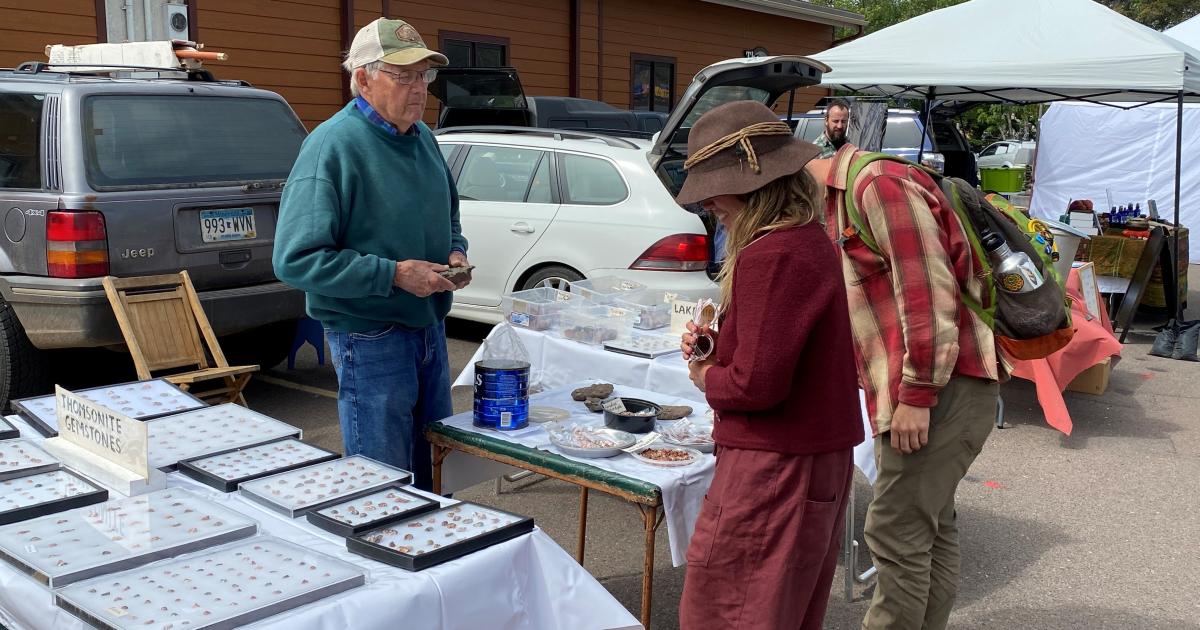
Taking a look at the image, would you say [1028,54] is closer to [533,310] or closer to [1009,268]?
[533,310]

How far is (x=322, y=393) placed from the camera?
6.41 m

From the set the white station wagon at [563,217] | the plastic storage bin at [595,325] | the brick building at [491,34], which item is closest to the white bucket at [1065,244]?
the white station wagon at [563,217]

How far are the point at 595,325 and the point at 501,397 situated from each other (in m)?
1.31

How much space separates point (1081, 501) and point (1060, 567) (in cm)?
92

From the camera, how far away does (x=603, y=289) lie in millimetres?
4922

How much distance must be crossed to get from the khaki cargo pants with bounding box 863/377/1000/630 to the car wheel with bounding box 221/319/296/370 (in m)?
4.85

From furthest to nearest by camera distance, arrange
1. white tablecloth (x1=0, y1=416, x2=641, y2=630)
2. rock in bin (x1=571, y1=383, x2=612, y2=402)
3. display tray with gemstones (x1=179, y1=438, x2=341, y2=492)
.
A: rock in bin (x1=571, y1=383, x2=612, y2=402)
display tray with gemstones (x1=179, y1=438, x2=341, y2=492)
white tablecloth (x1=0, y1=416, x2=641, y2=630)

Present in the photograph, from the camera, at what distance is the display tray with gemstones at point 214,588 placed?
1.60 meters

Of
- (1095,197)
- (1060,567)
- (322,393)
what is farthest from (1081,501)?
(1095,197)

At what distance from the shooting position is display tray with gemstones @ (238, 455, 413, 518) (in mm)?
2146

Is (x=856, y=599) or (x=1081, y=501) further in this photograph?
(x=1081, y=501)

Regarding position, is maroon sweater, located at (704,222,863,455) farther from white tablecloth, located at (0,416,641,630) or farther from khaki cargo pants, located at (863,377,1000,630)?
khaki cargo pants, located at (863,377,1000,630)

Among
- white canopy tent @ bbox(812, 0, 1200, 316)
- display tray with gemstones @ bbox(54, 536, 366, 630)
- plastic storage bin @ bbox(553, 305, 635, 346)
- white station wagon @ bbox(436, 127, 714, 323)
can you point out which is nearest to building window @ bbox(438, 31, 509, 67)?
white station wagon @ bbox(436, 127, 714, 323)

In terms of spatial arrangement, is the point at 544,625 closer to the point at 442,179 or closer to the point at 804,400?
the point at 804,400
